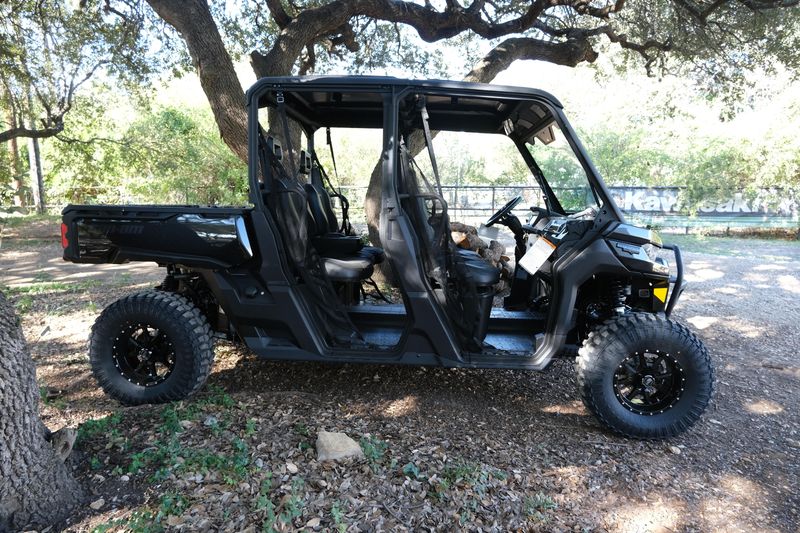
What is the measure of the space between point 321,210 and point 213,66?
11.0 feet

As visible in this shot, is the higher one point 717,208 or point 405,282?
point 717,208

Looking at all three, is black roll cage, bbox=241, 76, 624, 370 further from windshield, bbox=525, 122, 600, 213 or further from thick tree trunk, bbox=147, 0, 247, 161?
thick tree trunk, bbox=147, 0, 247, 161

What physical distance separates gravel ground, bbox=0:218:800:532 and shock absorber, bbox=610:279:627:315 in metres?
0.81

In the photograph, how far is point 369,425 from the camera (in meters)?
3.12

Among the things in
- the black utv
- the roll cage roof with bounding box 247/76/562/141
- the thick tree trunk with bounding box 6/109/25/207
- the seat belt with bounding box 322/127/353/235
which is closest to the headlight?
the black utv

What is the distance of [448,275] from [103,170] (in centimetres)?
1822

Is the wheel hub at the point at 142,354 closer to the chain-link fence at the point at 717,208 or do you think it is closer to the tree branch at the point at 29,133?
the tree branch at the point at 29,133

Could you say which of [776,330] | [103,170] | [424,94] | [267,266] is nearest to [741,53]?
[776,330]

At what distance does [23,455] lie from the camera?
211 cm

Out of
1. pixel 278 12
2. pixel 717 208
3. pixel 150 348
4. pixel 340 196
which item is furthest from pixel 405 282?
pixel 717 208

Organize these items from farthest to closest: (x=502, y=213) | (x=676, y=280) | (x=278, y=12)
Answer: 1. (x=278, y=12)
2. (x=502, y=213)
3. (x=676, y=280)

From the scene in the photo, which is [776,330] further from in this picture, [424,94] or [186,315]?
[186,315]

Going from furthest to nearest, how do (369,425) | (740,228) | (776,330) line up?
(740,228)
(776,330)
(369,425)

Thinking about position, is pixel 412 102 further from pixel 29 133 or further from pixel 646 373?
pixel 29 133
